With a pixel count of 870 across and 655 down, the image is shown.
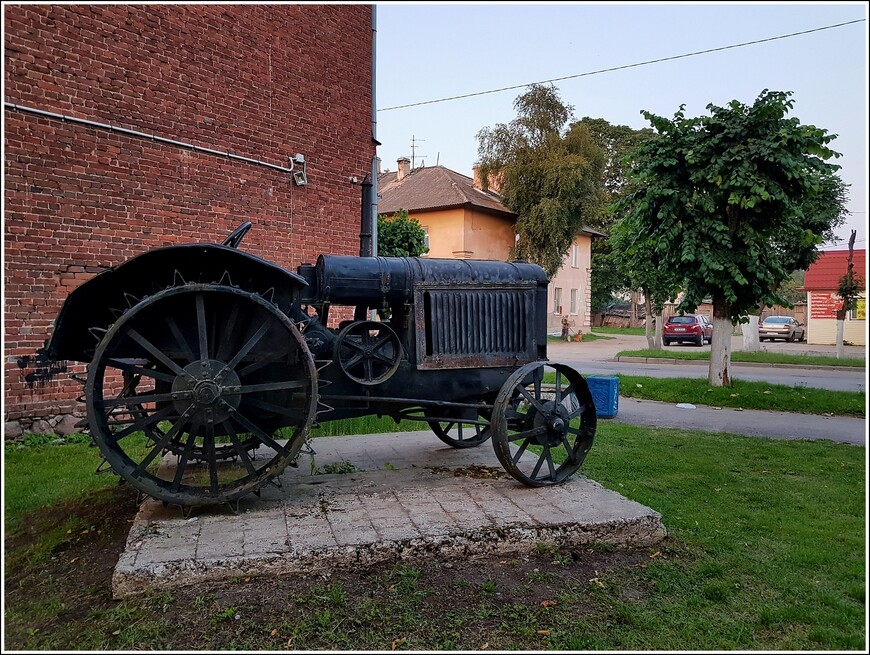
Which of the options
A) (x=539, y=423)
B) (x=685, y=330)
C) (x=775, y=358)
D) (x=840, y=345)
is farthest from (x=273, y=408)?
(x=685, y=330)

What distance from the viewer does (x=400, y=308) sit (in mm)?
4961

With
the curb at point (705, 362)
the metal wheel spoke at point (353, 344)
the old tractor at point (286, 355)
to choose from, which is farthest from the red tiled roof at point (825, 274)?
the metal wheel spoke at point (353, 344)

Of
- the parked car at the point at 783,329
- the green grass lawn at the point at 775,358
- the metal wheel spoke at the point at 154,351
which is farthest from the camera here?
the parked car at the point at 783,329

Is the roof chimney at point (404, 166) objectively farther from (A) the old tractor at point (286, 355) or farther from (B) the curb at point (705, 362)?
(A) the old tractor at point (286, 355)

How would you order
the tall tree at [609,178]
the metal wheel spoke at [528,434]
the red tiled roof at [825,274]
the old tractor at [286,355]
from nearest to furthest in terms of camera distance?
the old tractor at [286,355] → the metal wheel spoke at [528,434] → the red tiled roof at [825,274] → the tall tree at [609,178]

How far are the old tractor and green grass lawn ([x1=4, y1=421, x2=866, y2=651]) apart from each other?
0.86 m

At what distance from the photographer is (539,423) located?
505cm

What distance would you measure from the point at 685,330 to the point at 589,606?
26225 millimetres

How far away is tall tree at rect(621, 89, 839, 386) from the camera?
33.0ft

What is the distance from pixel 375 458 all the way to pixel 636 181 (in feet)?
25.0

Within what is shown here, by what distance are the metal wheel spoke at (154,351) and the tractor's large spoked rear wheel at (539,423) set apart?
2186 mm

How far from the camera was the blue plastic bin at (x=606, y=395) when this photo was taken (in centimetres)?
977

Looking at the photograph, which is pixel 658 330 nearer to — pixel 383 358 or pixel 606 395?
pixel 606 395

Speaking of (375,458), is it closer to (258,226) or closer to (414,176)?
(258,226)
